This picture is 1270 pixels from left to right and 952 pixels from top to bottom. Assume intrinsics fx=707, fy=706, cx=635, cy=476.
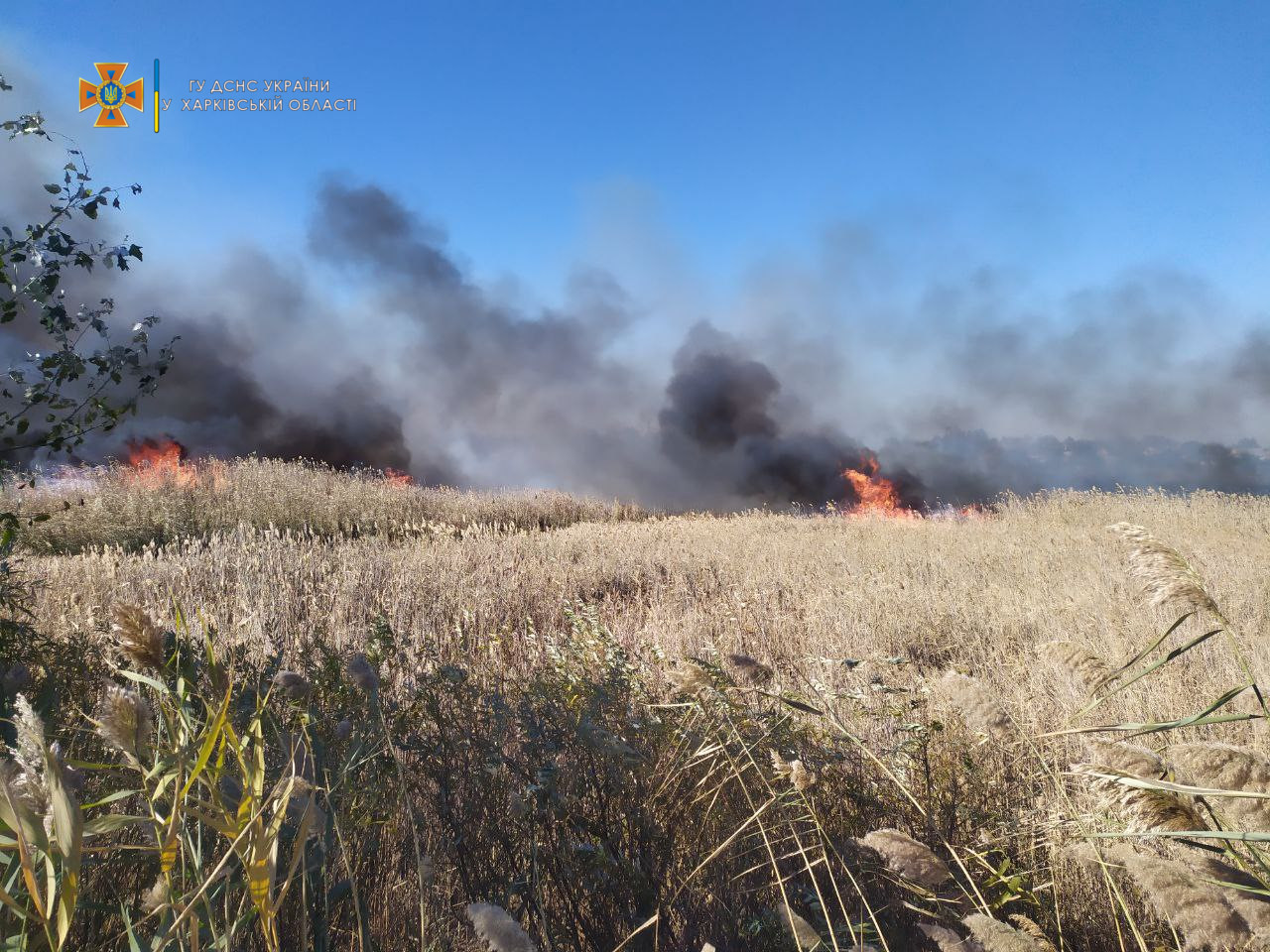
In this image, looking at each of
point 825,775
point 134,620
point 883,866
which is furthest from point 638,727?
point 134,620

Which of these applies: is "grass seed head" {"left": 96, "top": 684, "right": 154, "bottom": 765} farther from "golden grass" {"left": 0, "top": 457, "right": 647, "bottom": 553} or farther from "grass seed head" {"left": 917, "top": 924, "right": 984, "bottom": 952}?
"golden grass" {"left": 0, "top": 457, "right": 647, "bottom": 553}

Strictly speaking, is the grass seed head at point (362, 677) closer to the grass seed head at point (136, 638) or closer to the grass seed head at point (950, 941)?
the grass seed head at point (136, 638)

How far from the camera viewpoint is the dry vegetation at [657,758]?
1201 millimetres

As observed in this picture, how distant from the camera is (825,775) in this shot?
2.55 m

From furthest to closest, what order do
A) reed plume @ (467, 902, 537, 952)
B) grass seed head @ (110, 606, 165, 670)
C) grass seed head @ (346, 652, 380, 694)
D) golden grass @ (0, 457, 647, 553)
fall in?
1. golden grass @ (0, 457, 647, 553)
2. grass seed head @ (346, 652, 380, 694)
3. grass seed head @ (110, 606, 165, 670)
4. reed plume @ (467, 902, 537, 952)

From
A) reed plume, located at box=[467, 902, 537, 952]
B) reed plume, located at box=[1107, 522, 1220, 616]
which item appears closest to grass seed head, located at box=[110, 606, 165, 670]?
reed plume, located at box=[467, 902, 537, 952]

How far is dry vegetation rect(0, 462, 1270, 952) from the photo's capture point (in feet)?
3.94

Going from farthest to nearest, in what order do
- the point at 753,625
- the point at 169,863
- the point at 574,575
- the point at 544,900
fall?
1. the point at 574,575
2. the point at 753,625
3. the point at 544,900
4. the point at 169,863

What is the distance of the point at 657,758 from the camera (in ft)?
8.58

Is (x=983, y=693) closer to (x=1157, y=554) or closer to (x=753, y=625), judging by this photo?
(x=1157, y=554)

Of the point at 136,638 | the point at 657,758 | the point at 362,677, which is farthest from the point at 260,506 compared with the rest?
the point at 136,638

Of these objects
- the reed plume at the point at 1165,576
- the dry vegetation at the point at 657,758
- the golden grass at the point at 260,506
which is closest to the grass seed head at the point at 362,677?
the dry vegetation at the point at 657,758

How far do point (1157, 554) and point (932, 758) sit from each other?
1.90 m

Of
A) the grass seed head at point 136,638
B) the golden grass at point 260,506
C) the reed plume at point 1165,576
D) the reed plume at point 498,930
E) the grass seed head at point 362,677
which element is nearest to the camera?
the reed plume at point 498,930
